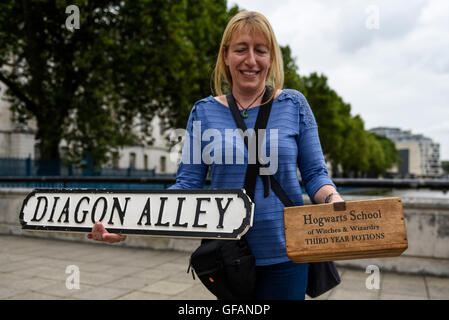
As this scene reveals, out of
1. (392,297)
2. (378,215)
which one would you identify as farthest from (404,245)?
(392,297)

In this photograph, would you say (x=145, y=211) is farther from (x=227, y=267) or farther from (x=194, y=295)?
(x=194, y=295)

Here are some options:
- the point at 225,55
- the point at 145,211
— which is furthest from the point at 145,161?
the point at 145,211

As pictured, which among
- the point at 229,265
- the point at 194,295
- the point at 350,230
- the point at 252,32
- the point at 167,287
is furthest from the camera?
the point at 167,287

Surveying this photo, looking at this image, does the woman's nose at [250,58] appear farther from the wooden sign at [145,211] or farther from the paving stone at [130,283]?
the paving stone at [130,283]

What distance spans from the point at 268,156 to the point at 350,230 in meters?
0.49

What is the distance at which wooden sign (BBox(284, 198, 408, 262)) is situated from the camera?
1.14 metres

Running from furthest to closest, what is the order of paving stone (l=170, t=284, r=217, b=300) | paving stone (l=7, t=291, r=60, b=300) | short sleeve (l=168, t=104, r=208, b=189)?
paving stone (l=170, t=284, r=217, b=300)
paving stone (l=7, t=291, r=60, b=300)
short sleeve (l=168, t=104, r=208, b=189)

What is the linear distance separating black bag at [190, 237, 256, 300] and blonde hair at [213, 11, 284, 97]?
65 cm

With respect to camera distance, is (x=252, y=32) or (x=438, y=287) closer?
(x=252, y=32)

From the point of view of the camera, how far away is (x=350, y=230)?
3.77ft

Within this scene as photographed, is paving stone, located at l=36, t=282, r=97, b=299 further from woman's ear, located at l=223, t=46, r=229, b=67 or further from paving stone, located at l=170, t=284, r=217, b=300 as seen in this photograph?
woman's ear, located at l=223, t=46, r=229, b=67

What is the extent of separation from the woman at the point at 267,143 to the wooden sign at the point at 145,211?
1.11ft

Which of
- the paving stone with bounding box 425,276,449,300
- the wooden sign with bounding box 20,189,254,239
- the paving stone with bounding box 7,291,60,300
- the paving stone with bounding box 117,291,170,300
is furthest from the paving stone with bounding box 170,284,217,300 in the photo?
the wooden sign with bounding box 20,189,254,239

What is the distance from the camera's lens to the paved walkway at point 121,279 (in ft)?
15.0
